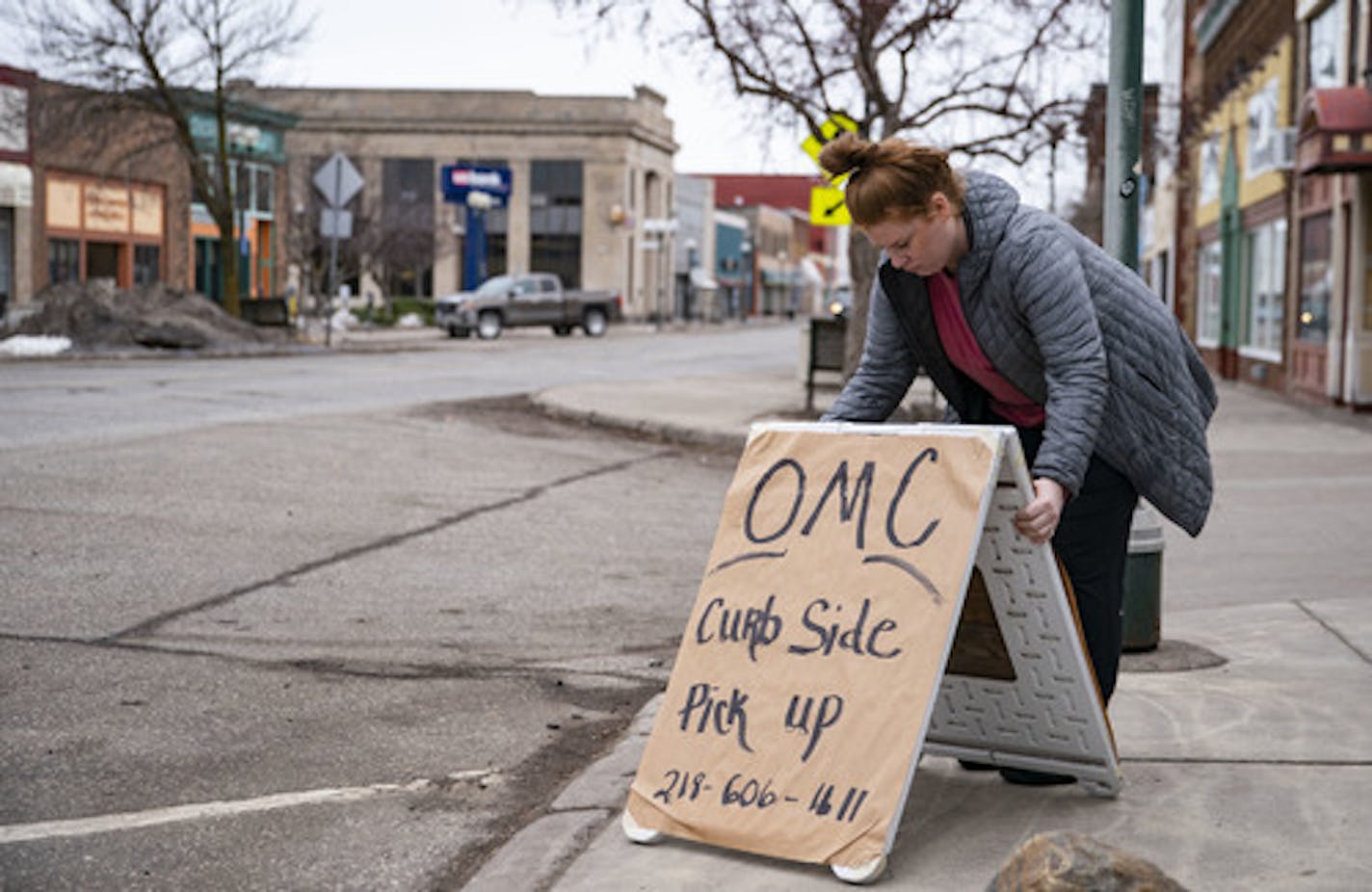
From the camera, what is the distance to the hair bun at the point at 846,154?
382 cm

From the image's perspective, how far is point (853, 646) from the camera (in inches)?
152

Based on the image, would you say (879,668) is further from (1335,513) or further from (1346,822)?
(1335,513)


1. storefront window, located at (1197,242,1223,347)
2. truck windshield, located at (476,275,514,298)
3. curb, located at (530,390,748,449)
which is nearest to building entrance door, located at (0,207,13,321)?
truck windshield, located at (476,275,514,298)

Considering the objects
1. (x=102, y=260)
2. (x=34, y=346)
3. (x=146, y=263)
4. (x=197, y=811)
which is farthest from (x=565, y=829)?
(x=146, y=263)

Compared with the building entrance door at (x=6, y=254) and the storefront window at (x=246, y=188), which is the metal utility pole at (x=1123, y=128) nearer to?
the building entrance door at (x=6, y=254)

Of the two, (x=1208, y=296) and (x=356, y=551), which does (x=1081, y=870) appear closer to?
(x=356, y=551)

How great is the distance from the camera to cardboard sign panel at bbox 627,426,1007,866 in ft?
12.3

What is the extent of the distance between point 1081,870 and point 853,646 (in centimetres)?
92

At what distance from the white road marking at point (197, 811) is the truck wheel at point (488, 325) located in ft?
146

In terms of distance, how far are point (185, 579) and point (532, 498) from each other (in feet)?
11.4

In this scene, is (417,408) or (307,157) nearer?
(417,408)

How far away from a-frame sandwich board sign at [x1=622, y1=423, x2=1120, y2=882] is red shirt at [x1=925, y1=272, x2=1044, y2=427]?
308mm

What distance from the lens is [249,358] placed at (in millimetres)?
28594

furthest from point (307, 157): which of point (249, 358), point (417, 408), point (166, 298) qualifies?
point (417, 408)
